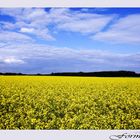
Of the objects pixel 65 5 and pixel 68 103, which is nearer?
pixel 65 5

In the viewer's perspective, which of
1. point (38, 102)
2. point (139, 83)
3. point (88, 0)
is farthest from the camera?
point (139, 83)

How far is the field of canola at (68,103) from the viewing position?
30.1 ft

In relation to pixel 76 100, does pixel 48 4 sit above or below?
above

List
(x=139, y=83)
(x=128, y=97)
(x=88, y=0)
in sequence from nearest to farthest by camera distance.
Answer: (x=88, y=0), (x=128, y=97), (x=139, y=83)

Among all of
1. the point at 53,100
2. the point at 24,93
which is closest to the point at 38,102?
the point at 53,100

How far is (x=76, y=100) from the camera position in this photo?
10.4 metres

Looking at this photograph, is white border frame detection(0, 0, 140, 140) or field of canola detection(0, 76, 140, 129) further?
field of canola detection(0, 76, 140, 129)

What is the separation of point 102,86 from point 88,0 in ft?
13.2

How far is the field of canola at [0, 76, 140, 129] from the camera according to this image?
919cm

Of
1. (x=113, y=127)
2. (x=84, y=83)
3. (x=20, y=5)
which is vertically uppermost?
(x=20, y=5)

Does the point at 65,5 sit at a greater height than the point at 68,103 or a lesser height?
greater

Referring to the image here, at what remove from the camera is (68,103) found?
10.2 m

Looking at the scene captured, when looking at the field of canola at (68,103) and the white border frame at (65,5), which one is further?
the field of canola at (68,103)

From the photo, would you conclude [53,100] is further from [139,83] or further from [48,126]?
[139,83]
